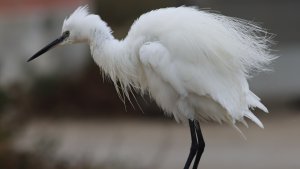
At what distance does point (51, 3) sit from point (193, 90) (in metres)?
8.01

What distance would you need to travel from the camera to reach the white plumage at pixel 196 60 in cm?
516

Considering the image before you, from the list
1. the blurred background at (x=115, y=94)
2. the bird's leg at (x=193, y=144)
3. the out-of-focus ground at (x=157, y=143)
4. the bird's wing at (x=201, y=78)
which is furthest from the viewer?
the blurred background at (x=115, y=94)

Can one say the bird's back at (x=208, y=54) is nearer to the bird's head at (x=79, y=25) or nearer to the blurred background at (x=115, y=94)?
the bird's head at (x=79, y=25)

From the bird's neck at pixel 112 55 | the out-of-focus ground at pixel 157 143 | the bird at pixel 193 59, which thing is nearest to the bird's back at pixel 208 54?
the bird at pixel 193 59

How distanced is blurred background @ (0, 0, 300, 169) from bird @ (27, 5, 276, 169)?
4.18 meters

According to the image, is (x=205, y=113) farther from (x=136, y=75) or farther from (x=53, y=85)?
(x=53, y=85)

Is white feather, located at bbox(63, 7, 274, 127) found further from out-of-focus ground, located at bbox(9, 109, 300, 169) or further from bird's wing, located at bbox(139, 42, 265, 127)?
out-of-focus ground, located at bbox(9, 109, 300, 169)

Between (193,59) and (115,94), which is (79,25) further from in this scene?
(115,94)

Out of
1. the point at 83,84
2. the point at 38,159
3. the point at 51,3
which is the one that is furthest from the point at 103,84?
the point at 38,159

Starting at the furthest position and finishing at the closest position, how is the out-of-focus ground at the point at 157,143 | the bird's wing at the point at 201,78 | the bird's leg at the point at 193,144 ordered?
the out-of-focus ground at the point at 157,143 → the bird's leg at the point at 193,144 → the bird's wing at the point at 201,78

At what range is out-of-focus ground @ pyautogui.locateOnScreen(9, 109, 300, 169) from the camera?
829 cm

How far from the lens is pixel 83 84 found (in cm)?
1279

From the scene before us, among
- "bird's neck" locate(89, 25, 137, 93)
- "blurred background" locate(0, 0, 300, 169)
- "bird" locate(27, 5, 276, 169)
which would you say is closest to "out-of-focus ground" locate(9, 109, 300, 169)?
"blurred background" locate(0, 0, 300, 169)

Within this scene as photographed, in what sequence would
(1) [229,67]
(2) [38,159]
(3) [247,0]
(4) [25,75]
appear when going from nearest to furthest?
(1) [229,67], (2) [38,159], (4) [25,75], (3) [247,0]
